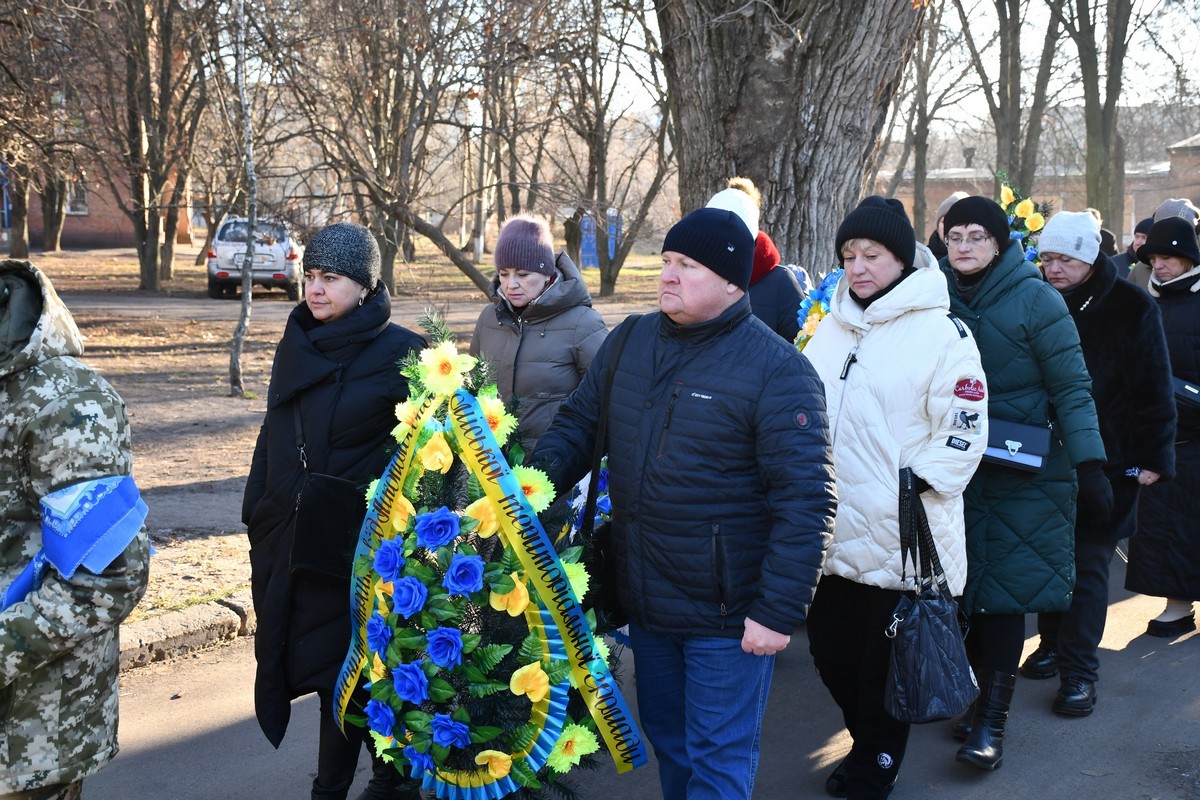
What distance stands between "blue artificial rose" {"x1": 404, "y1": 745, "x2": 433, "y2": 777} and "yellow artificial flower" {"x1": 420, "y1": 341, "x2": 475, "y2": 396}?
1008mm

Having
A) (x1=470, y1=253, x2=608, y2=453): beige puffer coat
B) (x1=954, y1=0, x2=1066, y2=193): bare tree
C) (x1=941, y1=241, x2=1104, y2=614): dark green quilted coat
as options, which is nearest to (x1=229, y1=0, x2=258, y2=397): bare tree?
(x1=470, y1=253, x2=608, y2=453): beige puffer coat

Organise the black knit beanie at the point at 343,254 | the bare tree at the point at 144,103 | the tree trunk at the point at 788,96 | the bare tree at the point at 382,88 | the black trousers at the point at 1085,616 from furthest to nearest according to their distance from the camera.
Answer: the bare tree at the point at 144,103, the bare tree at the point at 382,88, the tree trunk at the point at 788,96, the black trousers at the point at 1085,616, the black knit beanie at the point at 343,254

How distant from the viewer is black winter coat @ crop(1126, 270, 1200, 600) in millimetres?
6023

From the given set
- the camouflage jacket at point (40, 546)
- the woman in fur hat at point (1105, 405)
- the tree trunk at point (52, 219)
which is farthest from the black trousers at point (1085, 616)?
the tree trunk at point (52, 219)

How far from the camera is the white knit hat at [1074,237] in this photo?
5105 millimetres

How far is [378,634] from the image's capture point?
10.6 feet

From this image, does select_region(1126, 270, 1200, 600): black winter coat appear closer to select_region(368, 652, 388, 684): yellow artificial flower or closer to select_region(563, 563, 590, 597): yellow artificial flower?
select_region(563, 563, 590, 597): yellow artificial flower

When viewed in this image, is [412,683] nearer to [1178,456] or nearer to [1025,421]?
[1025,421]

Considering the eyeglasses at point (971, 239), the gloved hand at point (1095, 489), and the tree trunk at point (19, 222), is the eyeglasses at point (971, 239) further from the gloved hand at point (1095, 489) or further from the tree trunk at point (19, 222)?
the tree trunk at point (19, 222)

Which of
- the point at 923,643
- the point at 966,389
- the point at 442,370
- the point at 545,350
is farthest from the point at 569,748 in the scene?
the point at 545,350

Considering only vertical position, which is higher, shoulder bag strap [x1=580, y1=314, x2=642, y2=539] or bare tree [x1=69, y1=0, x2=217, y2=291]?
bare tree [x1=69, y1=0, x2=217, y2=291]

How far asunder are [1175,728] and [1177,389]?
1.90 metres

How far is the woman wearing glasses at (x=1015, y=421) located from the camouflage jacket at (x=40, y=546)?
3098 millimetres

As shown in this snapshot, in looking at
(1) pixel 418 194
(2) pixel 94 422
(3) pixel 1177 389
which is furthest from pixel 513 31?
(2) pixel 94 422
